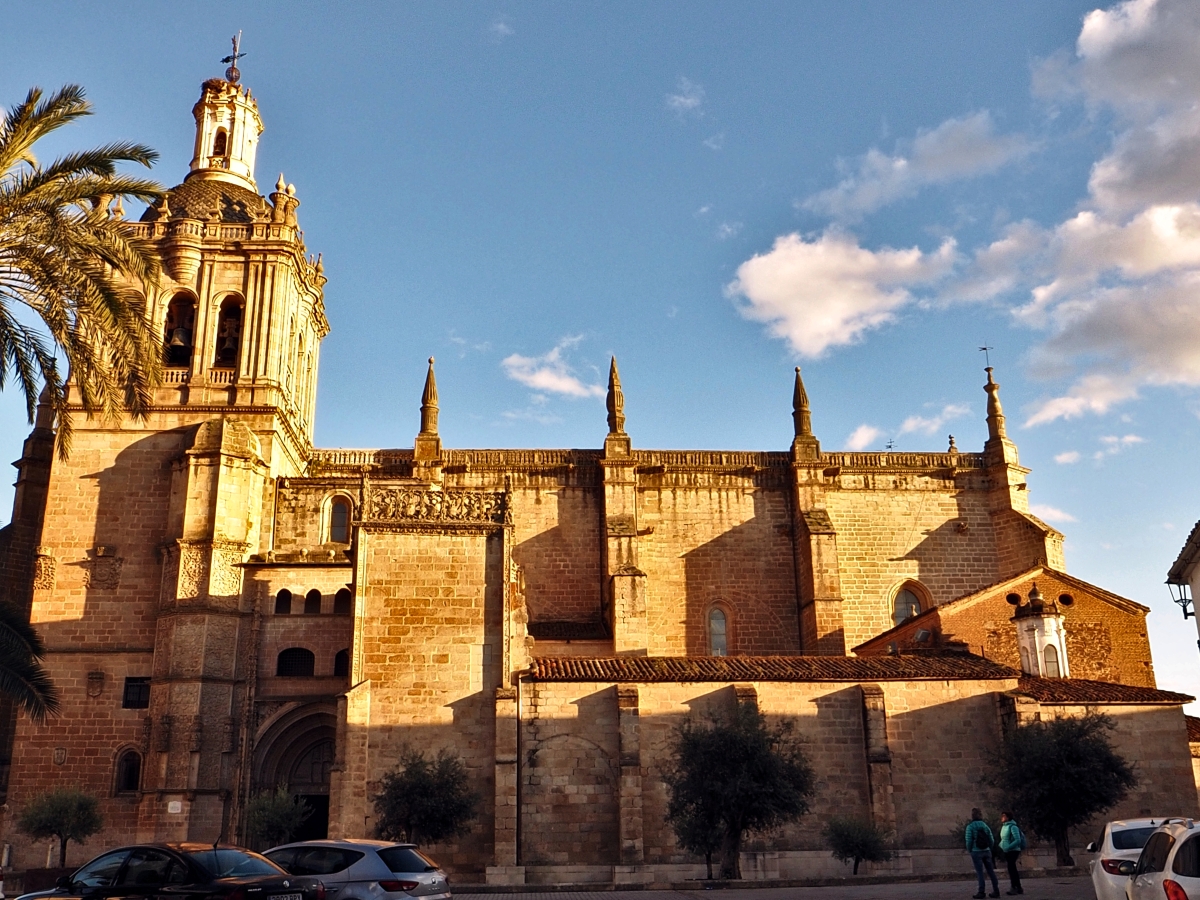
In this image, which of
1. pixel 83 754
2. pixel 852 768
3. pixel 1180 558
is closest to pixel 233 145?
A: pixel 83 754

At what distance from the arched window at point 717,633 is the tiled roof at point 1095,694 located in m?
11.1

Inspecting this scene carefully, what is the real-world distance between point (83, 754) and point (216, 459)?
7869 mm

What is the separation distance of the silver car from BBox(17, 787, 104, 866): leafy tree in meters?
14.0

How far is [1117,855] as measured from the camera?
11.9m

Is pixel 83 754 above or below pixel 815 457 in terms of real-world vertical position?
below

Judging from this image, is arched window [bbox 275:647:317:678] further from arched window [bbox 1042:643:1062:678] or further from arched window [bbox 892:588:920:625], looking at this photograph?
arched window [bbox 892:588:920:625]

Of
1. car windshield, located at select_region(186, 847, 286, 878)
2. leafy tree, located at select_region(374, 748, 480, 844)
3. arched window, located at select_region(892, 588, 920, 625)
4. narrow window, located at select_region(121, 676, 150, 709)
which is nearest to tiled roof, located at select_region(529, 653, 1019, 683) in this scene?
leafy tree, located at select_region(374, 748, 480, 844)

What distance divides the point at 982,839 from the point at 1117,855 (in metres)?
3.64

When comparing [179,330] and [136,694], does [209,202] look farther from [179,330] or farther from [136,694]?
[136,694]

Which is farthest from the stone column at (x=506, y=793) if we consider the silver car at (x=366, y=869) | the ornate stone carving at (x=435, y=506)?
the silver car at (x=366, y=869)

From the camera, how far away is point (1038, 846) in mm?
Result: 21375

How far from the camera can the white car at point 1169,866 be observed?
28.6ft

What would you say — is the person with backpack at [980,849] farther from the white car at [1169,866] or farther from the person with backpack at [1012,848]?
the white car at [1169,866]

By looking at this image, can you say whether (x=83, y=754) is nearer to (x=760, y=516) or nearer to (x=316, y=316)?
(x=316, y=316)
